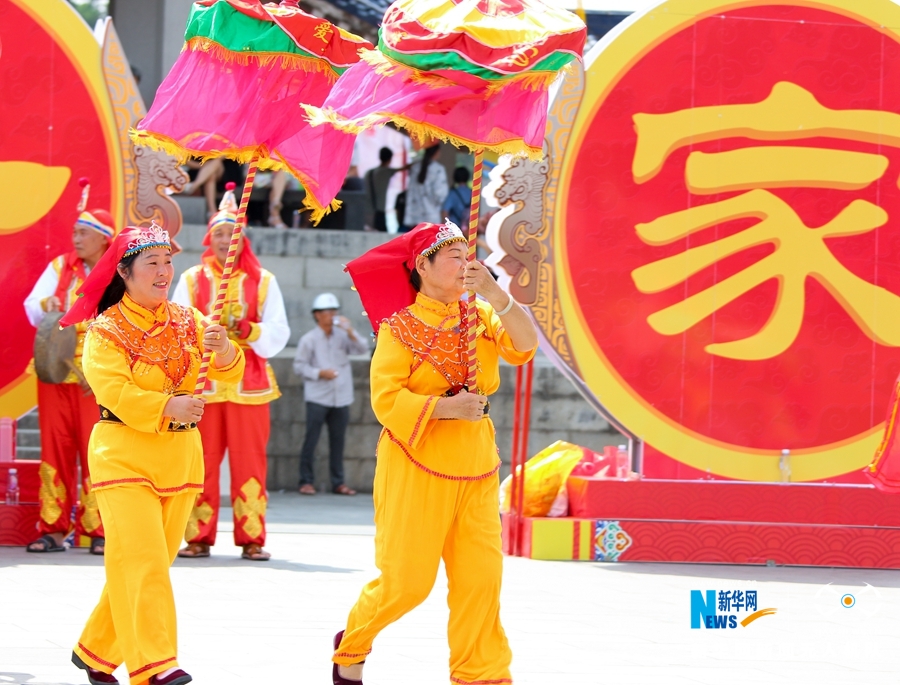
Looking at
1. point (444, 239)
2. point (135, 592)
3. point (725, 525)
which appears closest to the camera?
point (135, 592)

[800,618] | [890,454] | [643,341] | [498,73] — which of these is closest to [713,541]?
[643,341]

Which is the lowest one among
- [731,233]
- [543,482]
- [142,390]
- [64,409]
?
[543,482]

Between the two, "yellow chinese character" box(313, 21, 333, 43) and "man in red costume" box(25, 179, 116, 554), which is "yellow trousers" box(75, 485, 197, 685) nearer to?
"yellow chinese character" box(313, 21, 333, 43)

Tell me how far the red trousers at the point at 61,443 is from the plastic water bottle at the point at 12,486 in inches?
9.0

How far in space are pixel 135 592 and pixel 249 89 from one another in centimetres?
173

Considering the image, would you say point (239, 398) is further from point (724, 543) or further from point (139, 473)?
point (139, 473)

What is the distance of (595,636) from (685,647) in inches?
14.9

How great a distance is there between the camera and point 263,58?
4.85 m

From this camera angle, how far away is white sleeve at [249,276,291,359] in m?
7.57

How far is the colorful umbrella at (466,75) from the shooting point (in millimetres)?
4281

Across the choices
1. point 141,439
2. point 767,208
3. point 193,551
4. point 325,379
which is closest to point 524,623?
point 141,439

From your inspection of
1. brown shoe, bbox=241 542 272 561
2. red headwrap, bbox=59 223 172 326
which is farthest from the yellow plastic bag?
red headwrap, bbox=59 223 172 326

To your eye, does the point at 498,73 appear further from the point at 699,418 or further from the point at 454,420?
the point at 699,418

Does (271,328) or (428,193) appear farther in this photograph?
(428,193)
